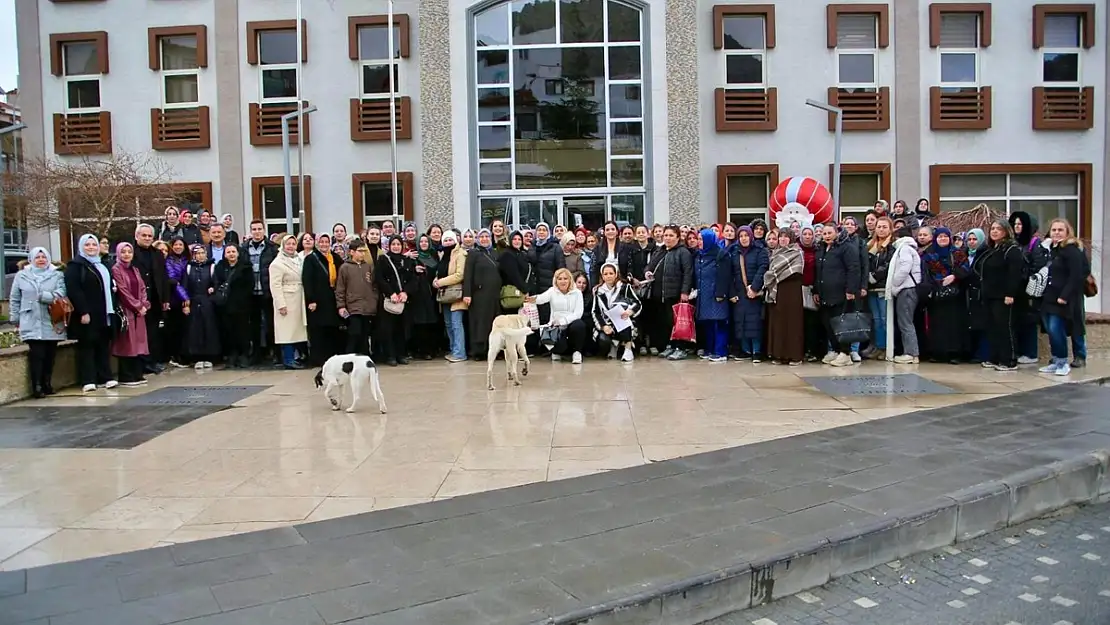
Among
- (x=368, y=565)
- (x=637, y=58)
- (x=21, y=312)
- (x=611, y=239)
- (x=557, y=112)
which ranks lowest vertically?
(x=368, y=565)

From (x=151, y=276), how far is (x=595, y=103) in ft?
37.0

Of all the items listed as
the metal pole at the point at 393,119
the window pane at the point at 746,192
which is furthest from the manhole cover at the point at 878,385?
the metal pole at the point at 393,119

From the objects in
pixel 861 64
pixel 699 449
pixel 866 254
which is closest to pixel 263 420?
pixel 699 449

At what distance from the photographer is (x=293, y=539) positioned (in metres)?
5.18

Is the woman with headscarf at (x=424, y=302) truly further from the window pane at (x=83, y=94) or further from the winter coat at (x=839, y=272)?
the window pane at (x=83, y=94)

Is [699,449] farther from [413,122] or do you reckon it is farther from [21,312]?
[413,122]

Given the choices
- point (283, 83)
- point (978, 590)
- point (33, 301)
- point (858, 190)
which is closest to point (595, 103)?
point (858, 190)

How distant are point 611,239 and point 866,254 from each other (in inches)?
145

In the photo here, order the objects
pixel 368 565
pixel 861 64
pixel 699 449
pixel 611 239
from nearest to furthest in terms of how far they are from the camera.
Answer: pixel 368 565 → pixel 699 449 → pixel 611 239 → pixel 861 64

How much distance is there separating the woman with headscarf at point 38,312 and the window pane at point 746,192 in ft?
50.8

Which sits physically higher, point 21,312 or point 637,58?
point 637,58

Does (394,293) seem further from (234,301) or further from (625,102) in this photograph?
(625,102)

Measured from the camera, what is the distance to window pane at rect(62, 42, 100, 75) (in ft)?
73.6

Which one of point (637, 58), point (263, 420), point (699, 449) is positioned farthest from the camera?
point (637, 58)
